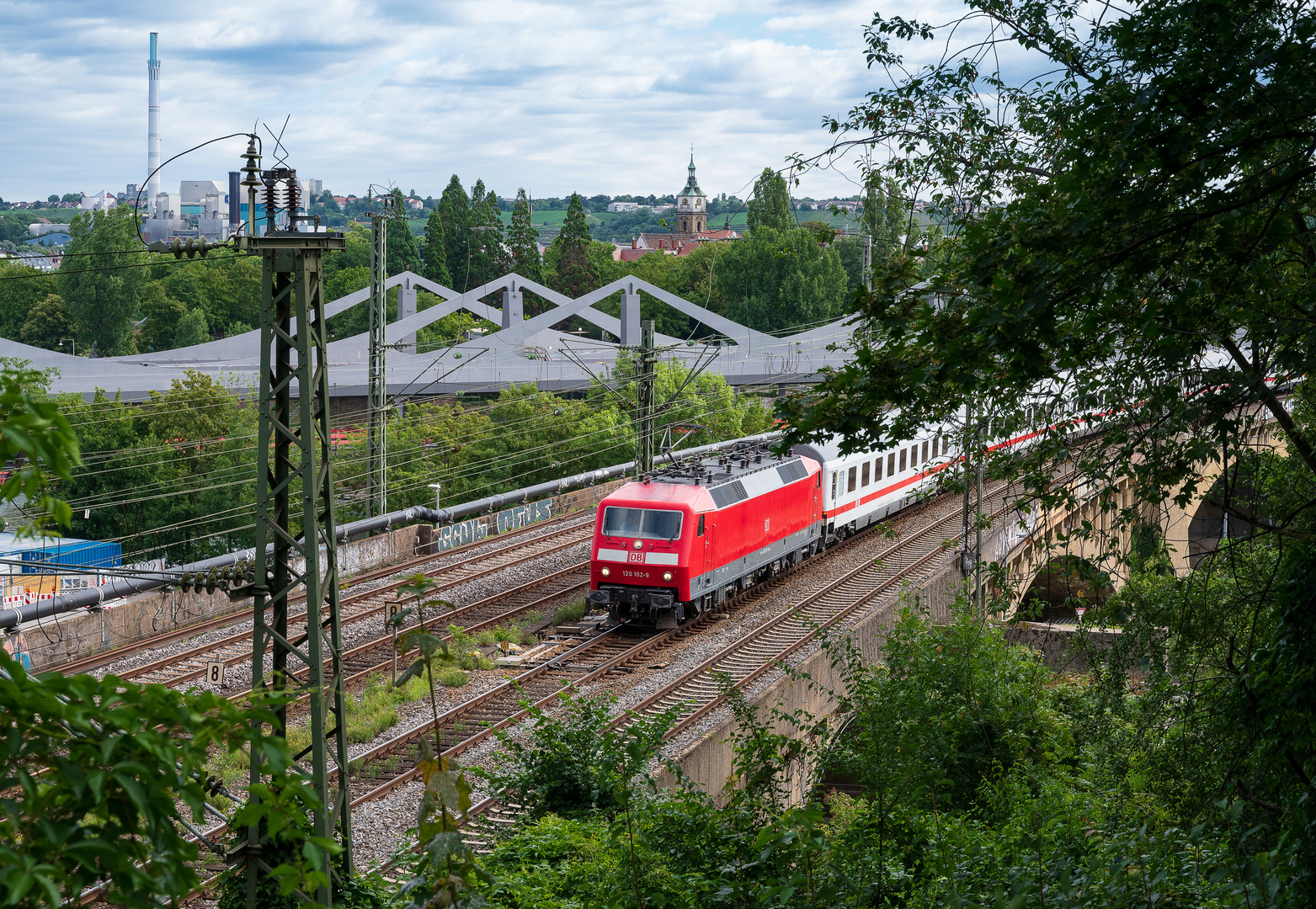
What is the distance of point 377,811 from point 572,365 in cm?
5936

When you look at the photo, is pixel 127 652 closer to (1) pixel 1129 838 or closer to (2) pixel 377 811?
(2) pixel 377 811

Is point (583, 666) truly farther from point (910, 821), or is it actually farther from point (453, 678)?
point (910, 821)

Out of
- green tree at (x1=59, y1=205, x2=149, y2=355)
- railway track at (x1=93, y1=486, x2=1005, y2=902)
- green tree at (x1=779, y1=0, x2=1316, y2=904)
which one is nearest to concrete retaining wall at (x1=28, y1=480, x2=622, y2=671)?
railway track at (x1=93, y1=486, x2=1005, y2=902)

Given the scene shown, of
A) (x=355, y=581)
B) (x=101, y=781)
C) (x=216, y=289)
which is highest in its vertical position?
(x=216, y=289)

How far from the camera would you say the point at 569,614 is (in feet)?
82.0

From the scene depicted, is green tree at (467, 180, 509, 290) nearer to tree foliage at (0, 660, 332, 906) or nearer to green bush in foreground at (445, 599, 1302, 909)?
green bush in foreground at (445, 599, 1302, 909)

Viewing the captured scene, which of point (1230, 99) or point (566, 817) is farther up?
point (1230, 99)

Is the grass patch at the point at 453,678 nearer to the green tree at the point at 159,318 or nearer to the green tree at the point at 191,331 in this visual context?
the green tree at the point at 191,331

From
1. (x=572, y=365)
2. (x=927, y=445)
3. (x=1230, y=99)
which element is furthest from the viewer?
(x=572, y=365)

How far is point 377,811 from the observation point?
14633mm

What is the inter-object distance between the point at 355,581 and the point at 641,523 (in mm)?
8977

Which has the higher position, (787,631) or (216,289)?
(216,289)

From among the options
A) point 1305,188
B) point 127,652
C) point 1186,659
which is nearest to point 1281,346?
point 1305,188

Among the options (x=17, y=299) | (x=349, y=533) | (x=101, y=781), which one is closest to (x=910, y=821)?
(x=101, y=781)
